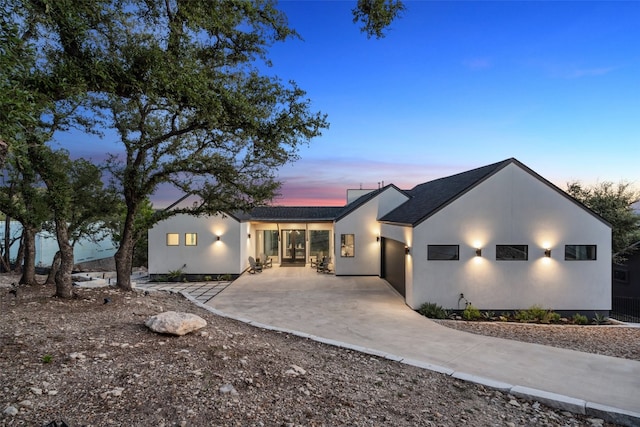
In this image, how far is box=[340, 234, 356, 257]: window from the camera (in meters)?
16.0

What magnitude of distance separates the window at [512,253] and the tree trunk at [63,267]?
40.1 feet

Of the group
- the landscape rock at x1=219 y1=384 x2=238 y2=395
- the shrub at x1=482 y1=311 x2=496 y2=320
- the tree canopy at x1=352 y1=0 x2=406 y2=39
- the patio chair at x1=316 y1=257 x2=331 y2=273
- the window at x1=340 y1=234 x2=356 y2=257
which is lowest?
the shrub at x1=482 y1=311 x2=496 y2=320

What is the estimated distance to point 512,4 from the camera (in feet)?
30.7

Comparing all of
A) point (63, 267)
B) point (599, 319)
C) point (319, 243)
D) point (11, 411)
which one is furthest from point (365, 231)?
point (11, 411)

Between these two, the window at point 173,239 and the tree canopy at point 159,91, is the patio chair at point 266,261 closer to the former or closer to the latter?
the window at point 173,239

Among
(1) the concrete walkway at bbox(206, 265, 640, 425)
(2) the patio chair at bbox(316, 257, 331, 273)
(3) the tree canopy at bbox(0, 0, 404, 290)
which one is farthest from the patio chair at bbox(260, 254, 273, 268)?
(3) the tree canopy at bbox(0, 0, 404, 290)

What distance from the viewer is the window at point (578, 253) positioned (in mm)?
10094

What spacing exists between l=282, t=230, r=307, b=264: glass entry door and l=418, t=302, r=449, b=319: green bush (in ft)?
37.1

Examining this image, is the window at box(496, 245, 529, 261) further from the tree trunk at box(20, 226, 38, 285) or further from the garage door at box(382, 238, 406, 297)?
the tree trunk at box(20, 226, 38, 285)

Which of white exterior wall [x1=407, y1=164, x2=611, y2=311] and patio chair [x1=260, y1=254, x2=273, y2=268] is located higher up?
white exterior wall [x1=407, y1=164, x2=611, y2=311]

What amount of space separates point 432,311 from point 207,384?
25.7ft

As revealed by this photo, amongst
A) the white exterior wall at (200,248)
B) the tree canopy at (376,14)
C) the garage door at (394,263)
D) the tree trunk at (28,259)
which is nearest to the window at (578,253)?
the garage door at (394,263)

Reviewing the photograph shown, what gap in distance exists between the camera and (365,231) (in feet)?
52.3

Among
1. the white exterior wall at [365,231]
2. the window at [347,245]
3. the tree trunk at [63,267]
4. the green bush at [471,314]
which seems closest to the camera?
the tree trunk at [63,267]
